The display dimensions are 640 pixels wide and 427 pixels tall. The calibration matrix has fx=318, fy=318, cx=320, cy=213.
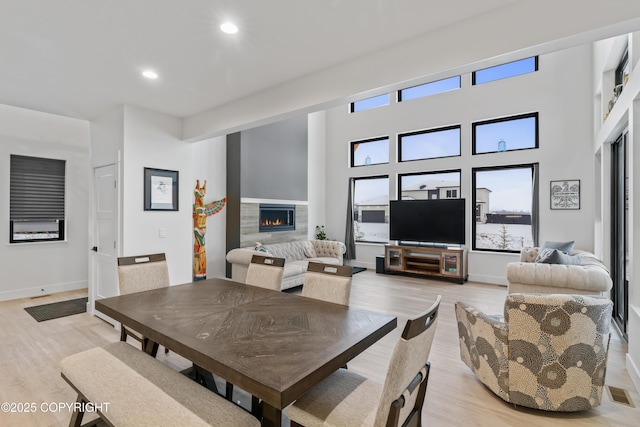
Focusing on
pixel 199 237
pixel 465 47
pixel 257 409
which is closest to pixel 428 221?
pixel 199 237

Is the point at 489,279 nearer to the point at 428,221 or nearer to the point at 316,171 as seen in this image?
the point at 428,221

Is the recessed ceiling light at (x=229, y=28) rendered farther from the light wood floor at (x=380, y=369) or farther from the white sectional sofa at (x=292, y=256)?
the white sectional sofa at (x=292, y=256)

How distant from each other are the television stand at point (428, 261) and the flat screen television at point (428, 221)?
0.21 meters

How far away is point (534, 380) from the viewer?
2.17 meters

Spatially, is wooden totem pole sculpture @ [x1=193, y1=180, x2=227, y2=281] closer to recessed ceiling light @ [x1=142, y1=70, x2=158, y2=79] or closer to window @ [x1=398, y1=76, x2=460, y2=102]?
recessed ceiling light @ [x1=142, y1=70, x2=158, y2=79]

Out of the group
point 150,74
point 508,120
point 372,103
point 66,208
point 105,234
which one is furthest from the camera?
point 372,103

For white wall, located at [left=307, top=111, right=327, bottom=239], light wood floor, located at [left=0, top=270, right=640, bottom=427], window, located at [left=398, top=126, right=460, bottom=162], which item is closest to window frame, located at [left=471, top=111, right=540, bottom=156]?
window, located at [left=398, top=126, right=460, bottom=162]

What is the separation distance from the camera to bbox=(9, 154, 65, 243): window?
4.92 metres

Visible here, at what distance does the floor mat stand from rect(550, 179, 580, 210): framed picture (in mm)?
7696

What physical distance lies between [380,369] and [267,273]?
132cm

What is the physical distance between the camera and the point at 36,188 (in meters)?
5.14

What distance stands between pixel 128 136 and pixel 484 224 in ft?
20.7

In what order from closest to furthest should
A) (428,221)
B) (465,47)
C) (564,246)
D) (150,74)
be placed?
(465,47)
(150,74)
(564,246)
(428,221)

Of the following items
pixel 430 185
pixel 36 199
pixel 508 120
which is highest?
pixel 508 120
